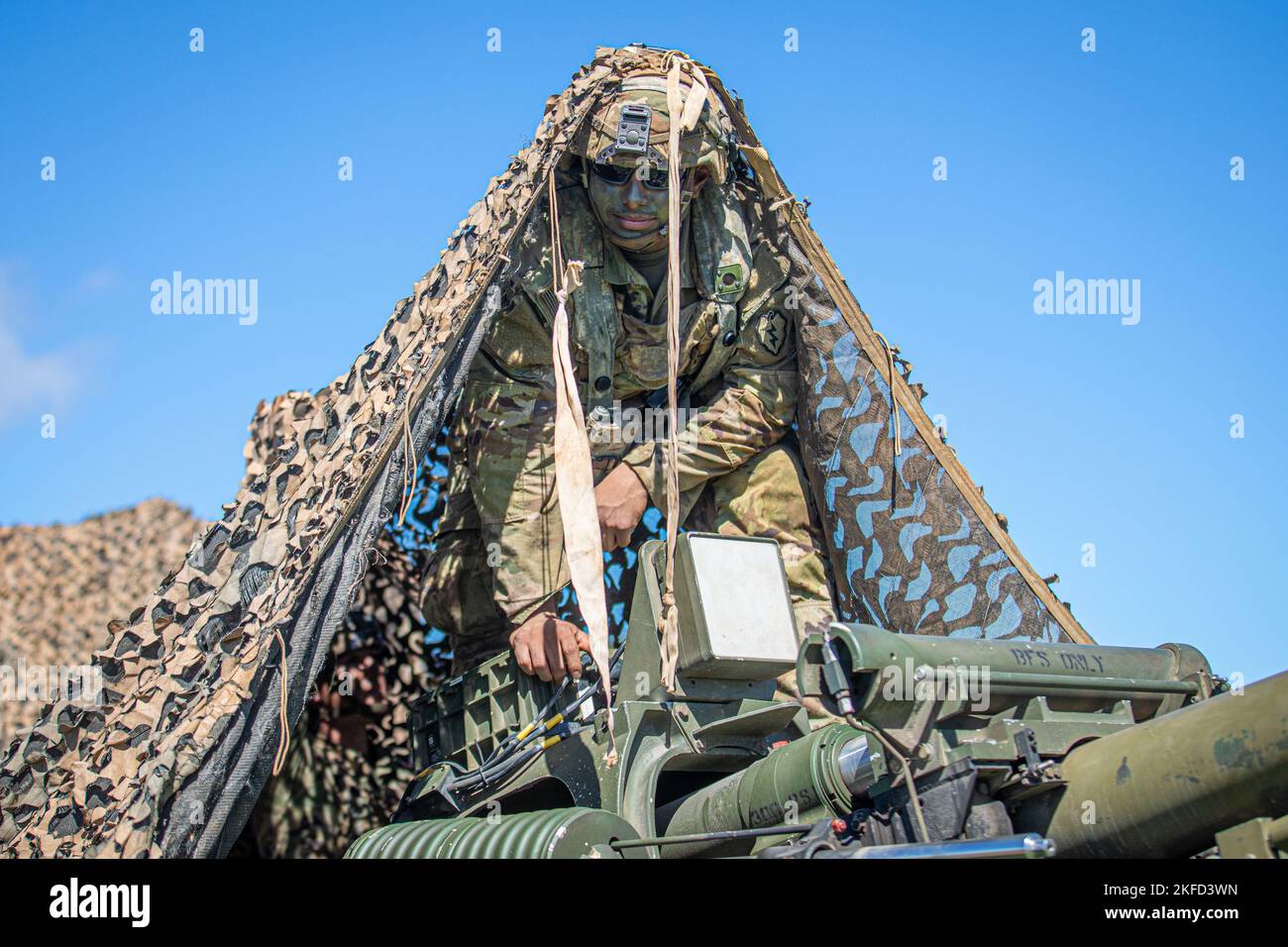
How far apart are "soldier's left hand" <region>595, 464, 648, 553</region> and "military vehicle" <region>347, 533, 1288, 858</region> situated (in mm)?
1167

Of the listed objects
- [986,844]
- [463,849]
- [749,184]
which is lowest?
[463,849]

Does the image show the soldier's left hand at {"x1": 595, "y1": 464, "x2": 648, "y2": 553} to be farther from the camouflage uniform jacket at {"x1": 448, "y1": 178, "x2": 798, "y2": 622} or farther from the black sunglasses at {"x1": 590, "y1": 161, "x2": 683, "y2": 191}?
the black sunglasses at {"x1": 590, "y1": 161, "x2": 683, "y2": 191}

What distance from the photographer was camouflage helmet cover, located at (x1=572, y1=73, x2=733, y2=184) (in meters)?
6.37

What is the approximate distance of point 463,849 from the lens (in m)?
4.64

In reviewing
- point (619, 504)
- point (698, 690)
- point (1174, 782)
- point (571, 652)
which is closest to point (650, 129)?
point (619, 504)

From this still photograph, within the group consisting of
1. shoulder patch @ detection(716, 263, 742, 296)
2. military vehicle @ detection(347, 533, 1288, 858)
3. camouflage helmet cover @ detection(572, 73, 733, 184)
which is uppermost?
camouflage helmet cover @ detection(572, 73, 733, 184)

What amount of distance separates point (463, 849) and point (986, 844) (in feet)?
6.65

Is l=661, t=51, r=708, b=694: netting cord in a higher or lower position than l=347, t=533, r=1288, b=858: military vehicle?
higher

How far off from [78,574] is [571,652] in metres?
11.2

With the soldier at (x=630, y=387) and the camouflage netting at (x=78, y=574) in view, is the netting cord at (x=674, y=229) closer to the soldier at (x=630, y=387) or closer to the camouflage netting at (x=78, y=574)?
the soldier at (x=630, y=387)

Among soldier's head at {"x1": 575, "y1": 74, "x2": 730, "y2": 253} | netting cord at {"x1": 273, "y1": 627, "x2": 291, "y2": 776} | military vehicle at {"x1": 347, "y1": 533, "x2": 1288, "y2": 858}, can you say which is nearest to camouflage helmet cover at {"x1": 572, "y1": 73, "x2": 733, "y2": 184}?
soldier's head at {"x1": 575, "y1": 74, "x2": 730, "y2": 253}

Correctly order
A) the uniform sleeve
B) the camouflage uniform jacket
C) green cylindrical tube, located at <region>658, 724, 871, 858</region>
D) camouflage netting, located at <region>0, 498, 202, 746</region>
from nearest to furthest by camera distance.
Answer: green cylindrical tube, located at <region>658, 724, 871, 858</region> → the camouflage uniform jacket → the uniform sleeve → camouflage netting, located at <region>0, 498, 202, 746</region>
